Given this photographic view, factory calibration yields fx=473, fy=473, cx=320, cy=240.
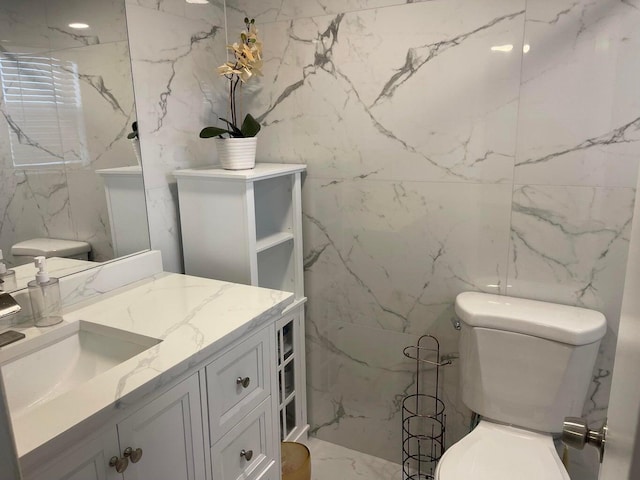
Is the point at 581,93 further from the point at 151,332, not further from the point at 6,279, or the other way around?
the point at 6,279

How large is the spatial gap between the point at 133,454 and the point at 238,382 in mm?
352

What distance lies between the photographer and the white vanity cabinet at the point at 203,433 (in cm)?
89

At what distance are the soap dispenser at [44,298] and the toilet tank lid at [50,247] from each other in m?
0.05

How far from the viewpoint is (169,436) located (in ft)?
3.45

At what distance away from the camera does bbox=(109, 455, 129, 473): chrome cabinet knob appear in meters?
0.91

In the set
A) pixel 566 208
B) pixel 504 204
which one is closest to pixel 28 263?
pixel 504 204

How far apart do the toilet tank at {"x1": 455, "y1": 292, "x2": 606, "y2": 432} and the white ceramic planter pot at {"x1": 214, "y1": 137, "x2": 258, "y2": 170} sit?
3.10ft

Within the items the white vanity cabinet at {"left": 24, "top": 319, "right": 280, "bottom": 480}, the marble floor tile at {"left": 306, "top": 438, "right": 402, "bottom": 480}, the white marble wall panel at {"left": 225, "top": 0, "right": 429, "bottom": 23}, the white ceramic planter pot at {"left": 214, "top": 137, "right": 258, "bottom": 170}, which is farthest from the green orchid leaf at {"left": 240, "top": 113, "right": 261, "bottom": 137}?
the marble floor tile at {"left": 306, "top": 438, "right": 402, "bottom": 480}

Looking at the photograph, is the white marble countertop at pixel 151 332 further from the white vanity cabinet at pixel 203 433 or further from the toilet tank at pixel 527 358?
the toilet tank at pixel 527 358

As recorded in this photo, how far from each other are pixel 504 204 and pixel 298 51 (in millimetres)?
1004

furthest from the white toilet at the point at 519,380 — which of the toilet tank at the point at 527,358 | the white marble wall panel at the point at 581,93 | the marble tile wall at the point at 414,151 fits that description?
the white marble wall panel at the point at 581,93

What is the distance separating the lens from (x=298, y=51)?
1912 mm

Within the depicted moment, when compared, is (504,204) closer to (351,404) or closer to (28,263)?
(351,404)

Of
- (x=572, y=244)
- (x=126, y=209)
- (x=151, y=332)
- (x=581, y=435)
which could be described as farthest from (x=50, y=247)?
(x=572, y=244)
